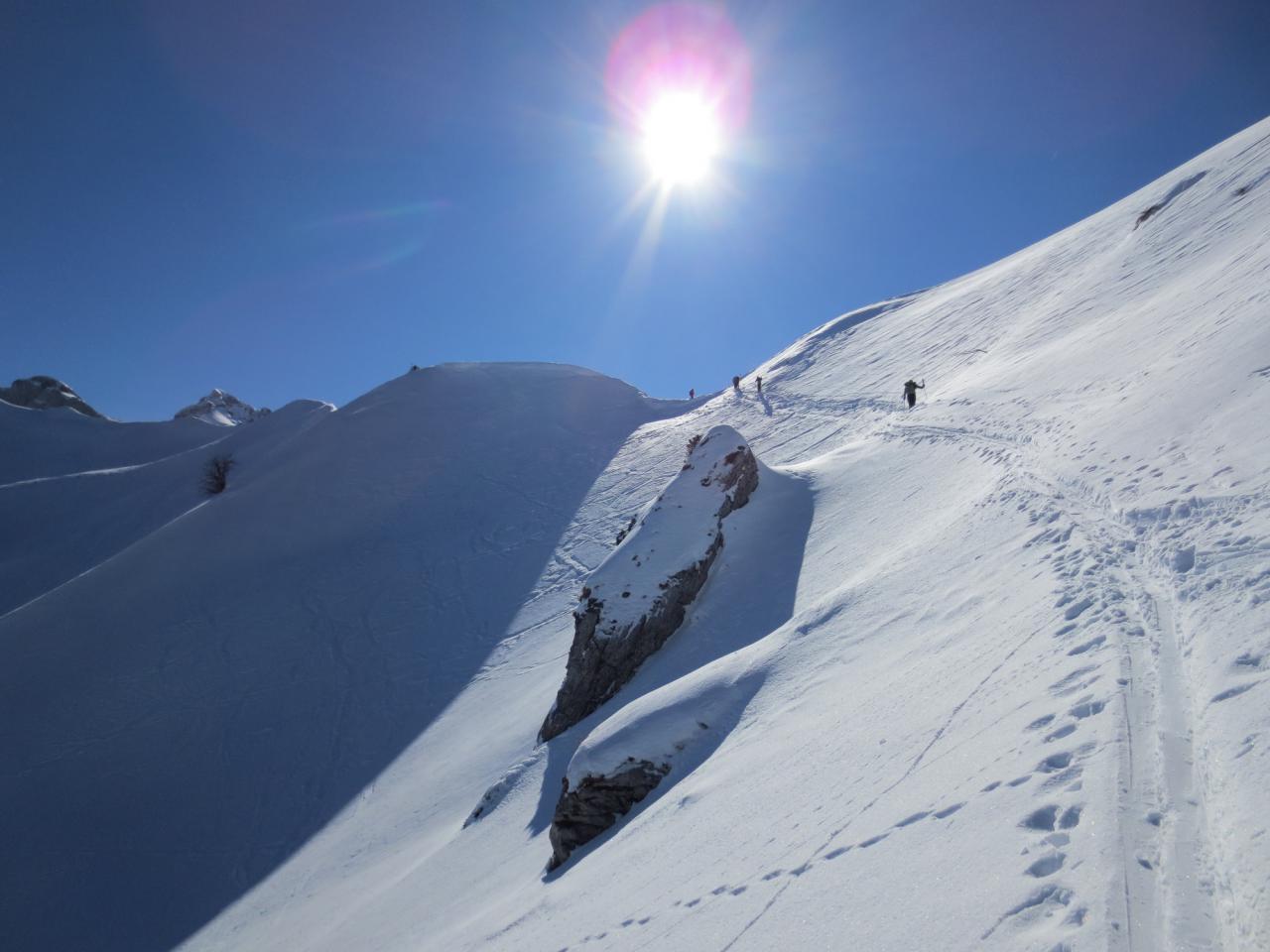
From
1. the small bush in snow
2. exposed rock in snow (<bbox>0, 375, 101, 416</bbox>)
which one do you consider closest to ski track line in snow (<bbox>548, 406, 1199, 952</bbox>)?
the small bush in snow

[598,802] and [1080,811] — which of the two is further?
[598,802]

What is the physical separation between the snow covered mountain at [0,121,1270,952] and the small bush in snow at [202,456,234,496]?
5.66 meters

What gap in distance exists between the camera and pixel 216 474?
41.9 meters

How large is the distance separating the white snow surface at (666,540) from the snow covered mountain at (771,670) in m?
Answer: 0.21

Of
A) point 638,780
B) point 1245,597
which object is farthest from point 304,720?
point 1245,597

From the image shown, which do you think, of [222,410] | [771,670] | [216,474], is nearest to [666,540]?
[771,670]

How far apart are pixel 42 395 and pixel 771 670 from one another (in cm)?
13011

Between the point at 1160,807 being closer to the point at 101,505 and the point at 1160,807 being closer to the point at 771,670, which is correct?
the point at 771,670

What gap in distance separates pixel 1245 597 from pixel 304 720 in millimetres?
22407

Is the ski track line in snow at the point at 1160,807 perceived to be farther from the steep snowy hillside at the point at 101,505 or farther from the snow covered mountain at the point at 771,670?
the steep snowy hillside at the point at 101,505

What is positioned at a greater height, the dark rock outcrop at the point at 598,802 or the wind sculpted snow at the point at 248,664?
the wind sculpted snow at the point at 248,664

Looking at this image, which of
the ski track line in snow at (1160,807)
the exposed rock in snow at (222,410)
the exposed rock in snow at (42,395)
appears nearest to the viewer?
the ski track line in snow at (1160,807)

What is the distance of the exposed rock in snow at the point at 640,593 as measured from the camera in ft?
45.5

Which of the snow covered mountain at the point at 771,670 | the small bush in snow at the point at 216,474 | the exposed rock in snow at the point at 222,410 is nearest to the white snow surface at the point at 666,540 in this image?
the snow covered mountain at the point at 771,670
